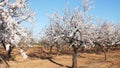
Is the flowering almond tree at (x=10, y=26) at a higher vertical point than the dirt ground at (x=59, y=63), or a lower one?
higher

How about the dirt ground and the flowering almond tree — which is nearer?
the flowering almond tree

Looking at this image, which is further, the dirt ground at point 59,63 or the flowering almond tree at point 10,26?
the dirt ground at point 59,63

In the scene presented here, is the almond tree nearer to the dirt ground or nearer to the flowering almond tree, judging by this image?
the dirt ground

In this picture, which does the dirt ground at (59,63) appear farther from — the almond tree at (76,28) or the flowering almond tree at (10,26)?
the flowering almond tree at (10,26)

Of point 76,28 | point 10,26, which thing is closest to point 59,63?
point 76,28

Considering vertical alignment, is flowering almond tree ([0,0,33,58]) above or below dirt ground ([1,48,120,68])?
above

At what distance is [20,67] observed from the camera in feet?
110

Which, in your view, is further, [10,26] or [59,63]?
[59,63]

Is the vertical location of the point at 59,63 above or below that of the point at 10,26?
below

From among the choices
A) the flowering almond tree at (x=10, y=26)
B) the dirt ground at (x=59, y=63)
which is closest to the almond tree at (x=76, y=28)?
the dirt ground at (x=59, y=63)

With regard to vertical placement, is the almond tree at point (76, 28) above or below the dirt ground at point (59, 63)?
above

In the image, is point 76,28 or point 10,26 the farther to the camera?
point 76,28

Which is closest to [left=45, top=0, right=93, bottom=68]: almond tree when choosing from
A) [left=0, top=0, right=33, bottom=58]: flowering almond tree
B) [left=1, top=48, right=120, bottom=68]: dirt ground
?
[left=1, top=48, right=120, bottom=68]: dirt ground

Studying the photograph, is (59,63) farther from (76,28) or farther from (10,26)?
(10,26)
